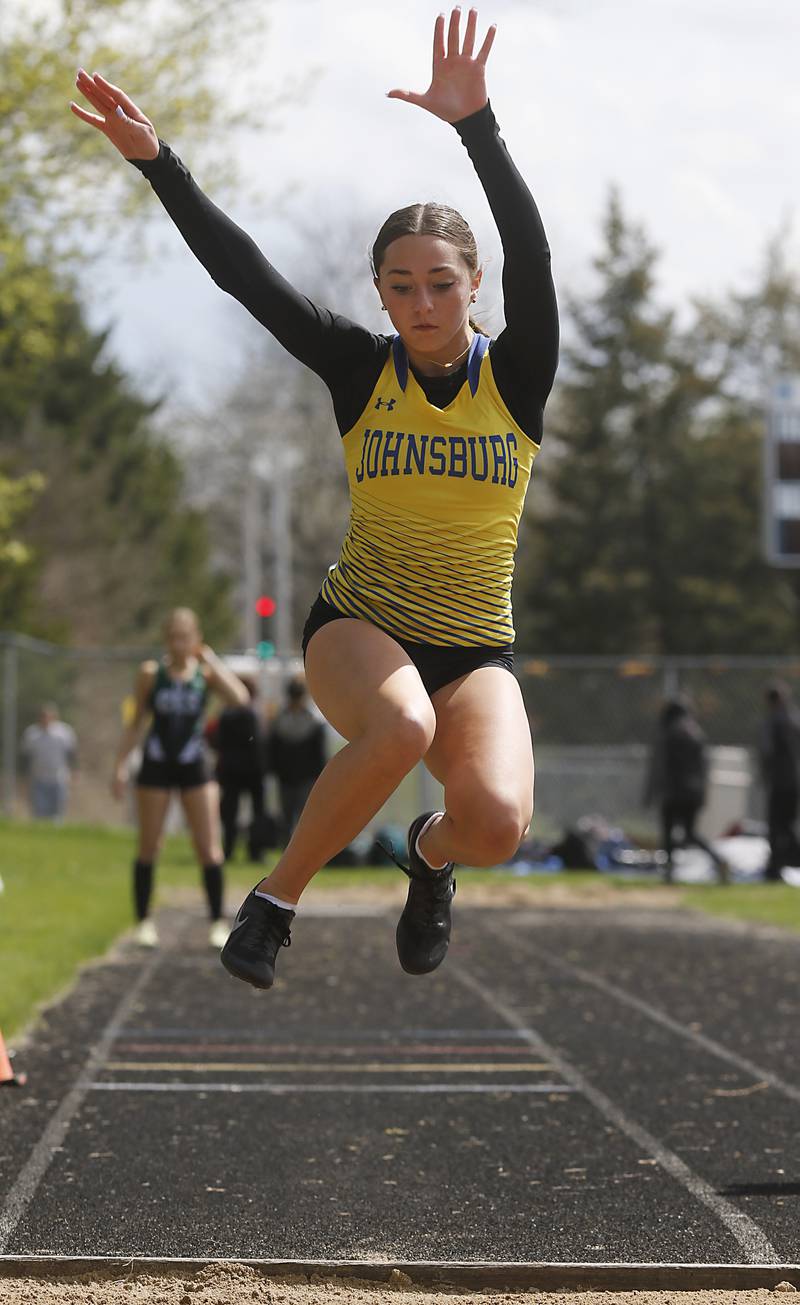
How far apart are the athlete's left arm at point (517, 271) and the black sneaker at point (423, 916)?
122 centimetres

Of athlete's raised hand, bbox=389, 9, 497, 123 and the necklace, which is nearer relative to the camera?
athlete's raised hand, bbox=389, 9, 497, 123

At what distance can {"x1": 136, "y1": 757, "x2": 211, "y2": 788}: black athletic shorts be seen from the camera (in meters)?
11.3

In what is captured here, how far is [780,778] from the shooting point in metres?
18.7

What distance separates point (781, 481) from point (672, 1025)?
11.4 meters

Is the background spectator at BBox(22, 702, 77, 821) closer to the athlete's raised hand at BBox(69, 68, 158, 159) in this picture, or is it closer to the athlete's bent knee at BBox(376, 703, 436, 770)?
the athlete's raised hand at BBox(69, 68, 158, 159)

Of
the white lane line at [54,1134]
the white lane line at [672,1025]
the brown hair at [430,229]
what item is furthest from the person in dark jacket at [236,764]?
the brown hair at [430,229]

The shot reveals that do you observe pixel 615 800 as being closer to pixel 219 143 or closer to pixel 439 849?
pixel 219 143

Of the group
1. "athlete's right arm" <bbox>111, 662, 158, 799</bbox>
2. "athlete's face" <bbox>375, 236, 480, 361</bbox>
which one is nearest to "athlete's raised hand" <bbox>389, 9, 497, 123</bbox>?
"athlete's face" <bbox>375, 236, 480, 361</bbox>

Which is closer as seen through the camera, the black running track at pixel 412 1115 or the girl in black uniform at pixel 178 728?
the black running track at pixel 412 1115

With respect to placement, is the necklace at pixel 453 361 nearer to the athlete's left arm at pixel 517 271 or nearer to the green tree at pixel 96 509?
the athlete's left arm at pixel 517 271

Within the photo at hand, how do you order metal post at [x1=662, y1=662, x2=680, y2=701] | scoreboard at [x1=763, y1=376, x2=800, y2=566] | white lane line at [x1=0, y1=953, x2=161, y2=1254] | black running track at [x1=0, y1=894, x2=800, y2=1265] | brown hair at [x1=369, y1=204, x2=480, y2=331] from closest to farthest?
brown hair at [x1=369, y1=204, x2=480, y2=331]
black running track at [x1=0, y1=894, x2=800, y2=1265]
white lane line at [x1=0, y1=953, x2=161, y2=1254]
scoreboard at [x1=763, y1=376, x2=800, y2=566]
metal post at [x1=662, y1=662, x2=680, y2=701]

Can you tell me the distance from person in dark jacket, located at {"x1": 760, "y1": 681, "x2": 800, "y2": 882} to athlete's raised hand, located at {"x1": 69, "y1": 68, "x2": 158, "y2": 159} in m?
14.7

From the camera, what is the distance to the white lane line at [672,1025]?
8.08 meters

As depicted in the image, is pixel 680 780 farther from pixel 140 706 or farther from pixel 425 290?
pixel 425 290
